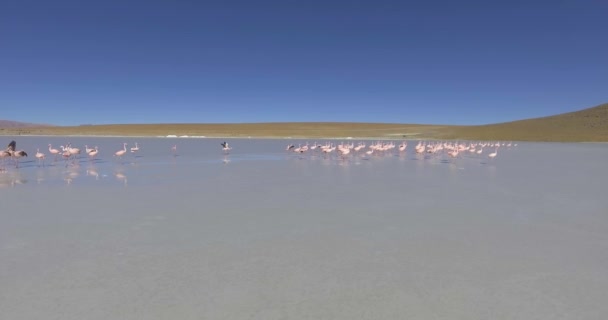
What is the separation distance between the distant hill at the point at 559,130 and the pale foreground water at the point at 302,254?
4424 centimetres

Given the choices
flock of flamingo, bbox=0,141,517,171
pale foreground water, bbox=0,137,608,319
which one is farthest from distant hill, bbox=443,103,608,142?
pale foreground water, bbox=0,137,608,319

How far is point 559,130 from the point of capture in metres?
51.2

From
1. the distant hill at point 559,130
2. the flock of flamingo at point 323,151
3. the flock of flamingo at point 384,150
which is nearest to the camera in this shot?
the flock of flamingo at point 323,151

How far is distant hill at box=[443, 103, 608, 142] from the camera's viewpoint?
45969 mm

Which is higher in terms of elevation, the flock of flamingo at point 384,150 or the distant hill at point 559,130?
the distant hill at point 559,130

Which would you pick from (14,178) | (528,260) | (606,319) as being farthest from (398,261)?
(14,178)

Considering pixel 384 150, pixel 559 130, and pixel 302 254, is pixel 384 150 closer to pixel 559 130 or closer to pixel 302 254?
pixel 302 254

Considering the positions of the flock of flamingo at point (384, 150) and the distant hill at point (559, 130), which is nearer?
the flock of flamingo at point (384, 150)

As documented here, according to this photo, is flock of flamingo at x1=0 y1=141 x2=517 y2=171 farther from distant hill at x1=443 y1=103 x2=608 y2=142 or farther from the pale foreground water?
distant hill at x1=443 y1=103 x2=608 y2=142

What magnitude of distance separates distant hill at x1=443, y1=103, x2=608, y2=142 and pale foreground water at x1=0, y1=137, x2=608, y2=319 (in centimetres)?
4424

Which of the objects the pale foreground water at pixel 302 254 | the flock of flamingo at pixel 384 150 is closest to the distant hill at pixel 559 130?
the flock of flamingo at pixel 384 150

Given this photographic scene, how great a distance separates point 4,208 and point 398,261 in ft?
18.6

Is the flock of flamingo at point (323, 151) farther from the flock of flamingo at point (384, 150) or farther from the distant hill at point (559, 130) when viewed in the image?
the distant hill at point (559, 130)

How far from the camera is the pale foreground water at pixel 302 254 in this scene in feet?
9.63
